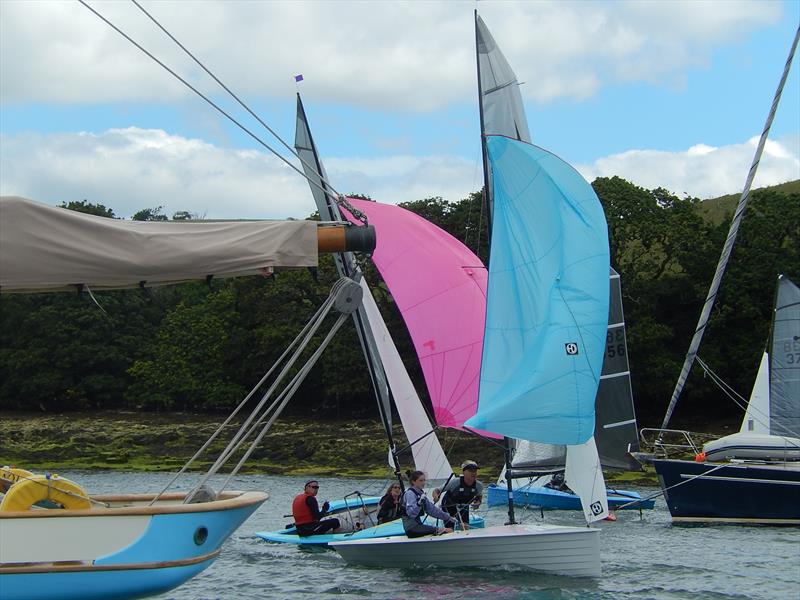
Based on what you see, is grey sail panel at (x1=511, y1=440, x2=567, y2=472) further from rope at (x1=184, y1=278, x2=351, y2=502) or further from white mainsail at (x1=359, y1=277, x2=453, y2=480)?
rope at (x1=184, y1=278, x2=351, y2=502)

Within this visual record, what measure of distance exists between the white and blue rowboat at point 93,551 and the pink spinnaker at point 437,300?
34.4 ft

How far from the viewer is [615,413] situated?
1163 inches

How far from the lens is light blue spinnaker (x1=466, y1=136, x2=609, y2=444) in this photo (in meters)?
16.9

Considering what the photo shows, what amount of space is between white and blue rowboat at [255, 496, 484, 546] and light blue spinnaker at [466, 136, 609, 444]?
2.79m

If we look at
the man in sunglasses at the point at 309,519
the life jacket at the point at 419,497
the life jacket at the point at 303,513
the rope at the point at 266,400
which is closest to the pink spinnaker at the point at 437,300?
the man in sunglasses at the point at 309,519

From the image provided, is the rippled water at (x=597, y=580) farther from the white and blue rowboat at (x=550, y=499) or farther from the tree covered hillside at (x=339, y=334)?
the tree covered hillside at (x=339, y=334)

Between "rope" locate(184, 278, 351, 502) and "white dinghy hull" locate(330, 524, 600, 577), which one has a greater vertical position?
"rope" locate(184, 278, 351, 502)

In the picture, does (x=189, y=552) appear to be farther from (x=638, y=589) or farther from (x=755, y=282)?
(x=755, y=282)

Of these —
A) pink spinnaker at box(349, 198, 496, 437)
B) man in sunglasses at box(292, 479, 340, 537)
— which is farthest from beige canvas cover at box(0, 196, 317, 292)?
pink spinnaker at box(349, 198, 496, 437)

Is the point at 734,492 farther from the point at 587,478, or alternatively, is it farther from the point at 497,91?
the point at 497,91

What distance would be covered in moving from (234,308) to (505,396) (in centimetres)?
5037

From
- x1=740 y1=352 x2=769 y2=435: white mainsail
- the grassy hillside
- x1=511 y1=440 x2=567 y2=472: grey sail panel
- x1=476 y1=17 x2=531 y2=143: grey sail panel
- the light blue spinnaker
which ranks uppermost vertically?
the grassy hillside

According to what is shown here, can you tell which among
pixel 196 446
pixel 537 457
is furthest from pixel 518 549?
pixel 196 446

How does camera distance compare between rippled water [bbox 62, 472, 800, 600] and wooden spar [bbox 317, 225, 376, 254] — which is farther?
rippled water [bbox 62, 472, 800, 600]
